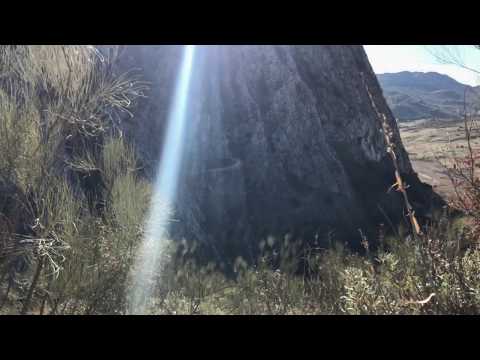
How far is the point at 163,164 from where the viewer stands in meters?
15.9

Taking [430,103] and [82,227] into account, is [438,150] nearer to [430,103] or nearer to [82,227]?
[82,227]

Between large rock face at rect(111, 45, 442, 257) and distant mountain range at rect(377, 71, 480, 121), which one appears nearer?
distant mountain range at rect(377, 71, 480, 121)

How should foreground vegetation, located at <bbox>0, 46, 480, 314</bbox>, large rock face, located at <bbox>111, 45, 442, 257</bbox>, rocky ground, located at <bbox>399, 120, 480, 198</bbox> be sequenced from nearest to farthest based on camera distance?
foreground vegetation, located at <bbox>0, 46, 480, 314</bbox>, rocky ground, located at <bbox>399, 120, 480, 198</bbox>, large rock face, located at <bbox>111, 45, 442, 257</bbox>

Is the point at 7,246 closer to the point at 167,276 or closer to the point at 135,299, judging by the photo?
the point at 135,299

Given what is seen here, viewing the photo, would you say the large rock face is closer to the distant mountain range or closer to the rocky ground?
the rocky ground

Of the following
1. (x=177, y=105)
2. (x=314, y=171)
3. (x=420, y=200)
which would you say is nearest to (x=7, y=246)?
(x=177, y=105)

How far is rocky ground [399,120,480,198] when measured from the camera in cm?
411

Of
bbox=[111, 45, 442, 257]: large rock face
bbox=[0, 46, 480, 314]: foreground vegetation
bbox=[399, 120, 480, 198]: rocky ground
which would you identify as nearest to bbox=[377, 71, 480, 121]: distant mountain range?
bbox=[399, 120, 480, 198]: rocky ground

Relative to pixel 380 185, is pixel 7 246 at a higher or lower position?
higher

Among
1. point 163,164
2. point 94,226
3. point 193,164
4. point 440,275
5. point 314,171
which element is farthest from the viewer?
point 314,171

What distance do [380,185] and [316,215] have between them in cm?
451

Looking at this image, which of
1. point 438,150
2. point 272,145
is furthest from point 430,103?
point 438,150

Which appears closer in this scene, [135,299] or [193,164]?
[135,299]

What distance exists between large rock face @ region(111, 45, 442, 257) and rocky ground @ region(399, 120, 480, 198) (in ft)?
9.42
